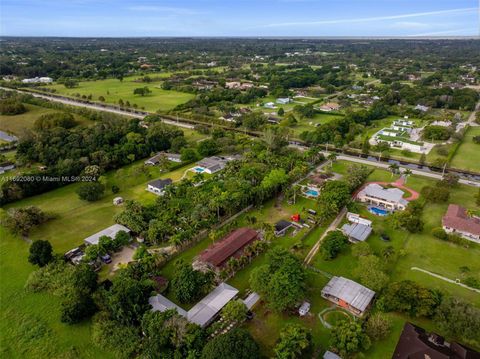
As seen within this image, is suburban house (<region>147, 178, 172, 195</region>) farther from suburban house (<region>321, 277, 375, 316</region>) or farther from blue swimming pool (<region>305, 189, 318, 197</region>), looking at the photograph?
suburban house (<region>321, 277, 375, 316</region>)

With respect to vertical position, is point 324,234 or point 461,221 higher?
point 461,221

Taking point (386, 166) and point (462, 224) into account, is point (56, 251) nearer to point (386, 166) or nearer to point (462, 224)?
point (462, 224)

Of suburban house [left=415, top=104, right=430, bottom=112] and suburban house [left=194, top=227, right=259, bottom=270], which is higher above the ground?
suburban house [left=194, top=227, right=259, bottom=270]

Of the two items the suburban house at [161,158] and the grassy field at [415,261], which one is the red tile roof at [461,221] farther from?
the suburban house at [161,158]

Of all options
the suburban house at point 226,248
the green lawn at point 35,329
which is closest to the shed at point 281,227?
the suburban house at point 226,248

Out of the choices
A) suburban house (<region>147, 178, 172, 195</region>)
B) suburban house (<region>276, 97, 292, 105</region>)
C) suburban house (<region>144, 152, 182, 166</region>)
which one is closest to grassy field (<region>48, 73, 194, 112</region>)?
suburban house (<region>276, 97, 292, 105</region>)

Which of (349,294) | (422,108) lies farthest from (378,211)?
(422,108)
